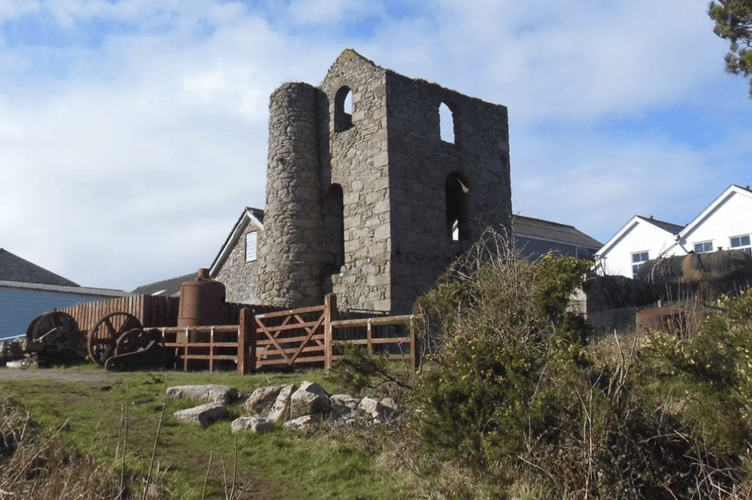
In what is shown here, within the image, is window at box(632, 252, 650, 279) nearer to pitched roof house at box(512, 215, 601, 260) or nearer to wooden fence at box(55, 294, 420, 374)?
pitched roof house at box(512, 215, 601, 260)

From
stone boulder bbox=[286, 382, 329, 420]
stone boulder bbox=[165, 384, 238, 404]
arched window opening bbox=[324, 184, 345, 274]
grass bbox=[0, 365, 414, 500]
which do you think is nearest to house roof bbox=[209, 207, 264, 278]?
arched window opening bbox=[324, 184, 345, 274]

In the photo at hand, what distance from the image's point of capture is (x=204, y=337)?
16219mm

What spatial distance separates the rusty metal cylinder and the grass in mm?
6456

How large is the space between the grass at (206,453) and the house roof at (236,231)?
61.3ft

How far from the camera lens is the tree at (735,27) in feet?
48.3

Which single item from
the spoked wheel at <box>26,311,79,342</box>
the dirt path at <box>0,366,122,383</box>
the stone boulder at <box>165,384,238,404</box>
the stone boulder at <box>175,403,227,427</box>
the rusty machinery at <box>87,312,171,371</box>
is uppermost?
the spoked wheel at <box>26,311,79,342</box>

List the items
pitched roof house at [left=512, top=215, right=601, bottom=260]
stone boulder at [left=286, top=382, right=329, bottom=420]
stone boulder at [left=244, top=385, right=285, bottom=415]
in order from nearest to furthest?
stone boulder at [left=286, top=382, right=329, bottom=420] < stone boulder at [left=244, top=385, right=285, bottom=415] < pitched roof house at [left=512, top=215, right=601, bottom=260]

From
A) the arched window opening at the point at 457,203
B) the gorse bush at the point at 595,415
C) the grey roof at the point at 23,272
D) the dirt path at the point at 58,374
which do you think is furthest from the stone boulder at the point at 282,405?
the grey roof at the point at 23,272

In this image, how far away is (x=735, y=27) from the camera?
49.8 feet

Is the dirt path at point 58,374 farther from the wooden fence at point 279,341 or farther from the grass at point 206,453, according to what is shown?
the grass at point 206,453

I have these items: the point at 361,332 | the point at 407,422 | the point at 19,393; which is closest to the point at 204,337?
the point at 361,332

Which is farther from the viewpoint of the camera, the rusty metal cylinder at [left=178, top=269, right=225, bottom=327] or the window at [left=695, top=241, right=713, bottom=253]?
the window at [left=695, top=241, right=713, bottom=253]

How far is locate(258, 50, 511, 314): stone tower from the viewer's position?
18.2m

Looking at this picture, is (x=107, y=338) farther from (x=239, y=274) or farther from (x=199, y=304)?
(x=239, y=274)
